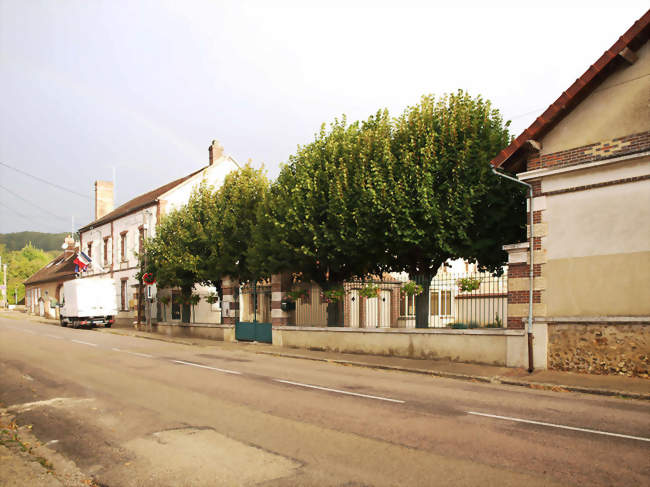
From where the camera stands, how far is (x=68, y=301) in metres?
37.7

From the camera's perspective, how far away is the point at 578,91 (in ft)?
44.7

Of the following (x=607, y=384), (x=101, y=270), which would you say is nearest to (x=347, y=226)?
(x=607, y=384)

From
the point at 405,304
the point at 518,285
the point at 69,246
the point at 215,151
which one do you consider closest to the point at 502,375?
the point at 518,285

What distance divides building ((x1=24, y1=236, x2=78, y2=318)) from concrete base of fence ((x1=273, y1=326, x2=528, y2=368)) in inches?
1459

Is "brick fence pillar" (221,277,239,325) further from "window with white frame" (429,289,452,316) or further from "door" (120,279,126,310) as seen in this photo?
"door" (120,279,126,310)

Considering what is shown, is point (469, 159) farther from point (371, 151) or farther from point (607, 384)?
point (607, 384)

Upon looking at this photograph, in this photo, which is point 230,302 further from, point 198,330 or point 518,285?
point 518,285

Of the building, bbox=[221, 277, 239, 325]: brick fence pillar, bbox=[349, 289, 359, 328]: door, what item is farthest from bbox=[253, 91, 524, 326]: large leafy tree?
the building

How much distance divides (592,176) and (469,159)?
3.73 m

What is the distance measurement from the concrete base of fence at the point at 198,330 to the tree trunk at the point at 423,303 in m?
11.2

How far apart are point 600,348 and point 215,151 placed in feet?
109

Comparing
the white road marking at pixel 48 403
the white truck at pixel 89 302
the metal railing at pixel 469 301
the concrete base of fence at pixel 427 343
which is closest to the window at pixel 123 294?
the white truck at pixel 89 302

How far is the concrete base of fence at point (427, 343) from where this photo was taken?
14.8 metres

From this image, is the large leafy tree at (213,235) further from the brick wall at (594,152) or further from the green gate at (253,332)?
the brick wall at (594,152)
